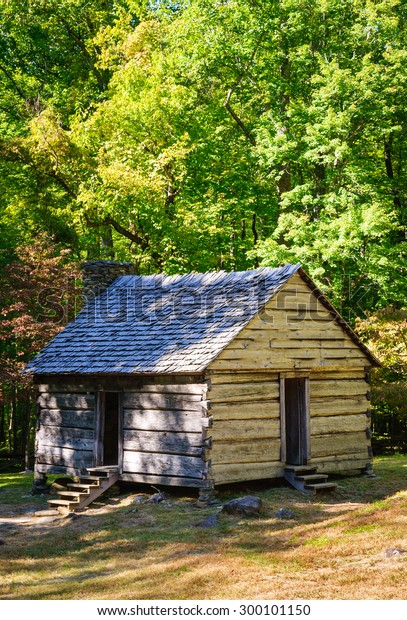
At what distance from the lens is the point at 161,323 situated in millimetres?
19547

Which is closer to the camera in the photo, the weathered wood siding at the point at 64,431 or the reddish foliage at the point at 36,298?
the weathered wood siding at the point at 64,431

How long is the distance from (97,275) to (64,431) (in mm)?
5138

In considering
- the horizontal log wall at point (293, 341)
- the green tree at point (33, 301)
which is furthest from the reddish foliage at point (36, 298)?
the horizontal log wall at point (293, 341)

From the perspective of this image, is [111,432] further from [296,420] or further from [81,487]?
[296,420]

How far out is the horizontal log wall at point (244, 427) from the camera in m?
17.0

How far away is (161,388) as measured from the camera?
1769 cm

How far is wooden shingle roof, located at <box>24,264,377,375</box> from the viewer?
17.6m

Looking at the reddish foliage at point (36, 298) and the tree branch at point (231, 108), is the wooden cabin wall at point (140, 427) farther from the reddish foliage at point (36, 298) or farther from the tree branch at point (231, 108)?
the tree branch at point (231, 108)

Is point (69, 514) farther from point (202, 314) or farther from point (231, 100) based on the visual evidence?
point (231, 100)

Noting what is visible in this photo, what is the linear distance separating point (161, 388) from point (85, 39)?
2439cm

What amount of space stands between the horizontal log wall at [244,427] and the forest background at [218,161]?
6747mm

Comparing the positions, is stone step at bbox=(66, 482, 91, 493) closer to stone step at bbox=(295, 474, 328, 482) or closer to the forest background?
stone step at bbox=(295, 474, 328, 482)

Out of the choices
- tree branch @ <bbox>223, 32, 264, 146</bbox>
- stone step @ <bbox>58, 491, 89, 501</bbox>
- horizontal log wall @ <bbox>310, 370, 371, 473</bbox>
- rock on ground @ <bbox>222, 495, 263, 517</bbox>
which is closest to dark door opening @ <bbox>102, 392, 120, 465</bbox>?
stone step @ <bbox>58, 491, 89, 501</bbox>

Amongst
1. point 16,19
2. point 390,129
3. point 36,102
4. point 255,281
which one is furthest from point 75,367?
point 16,19
